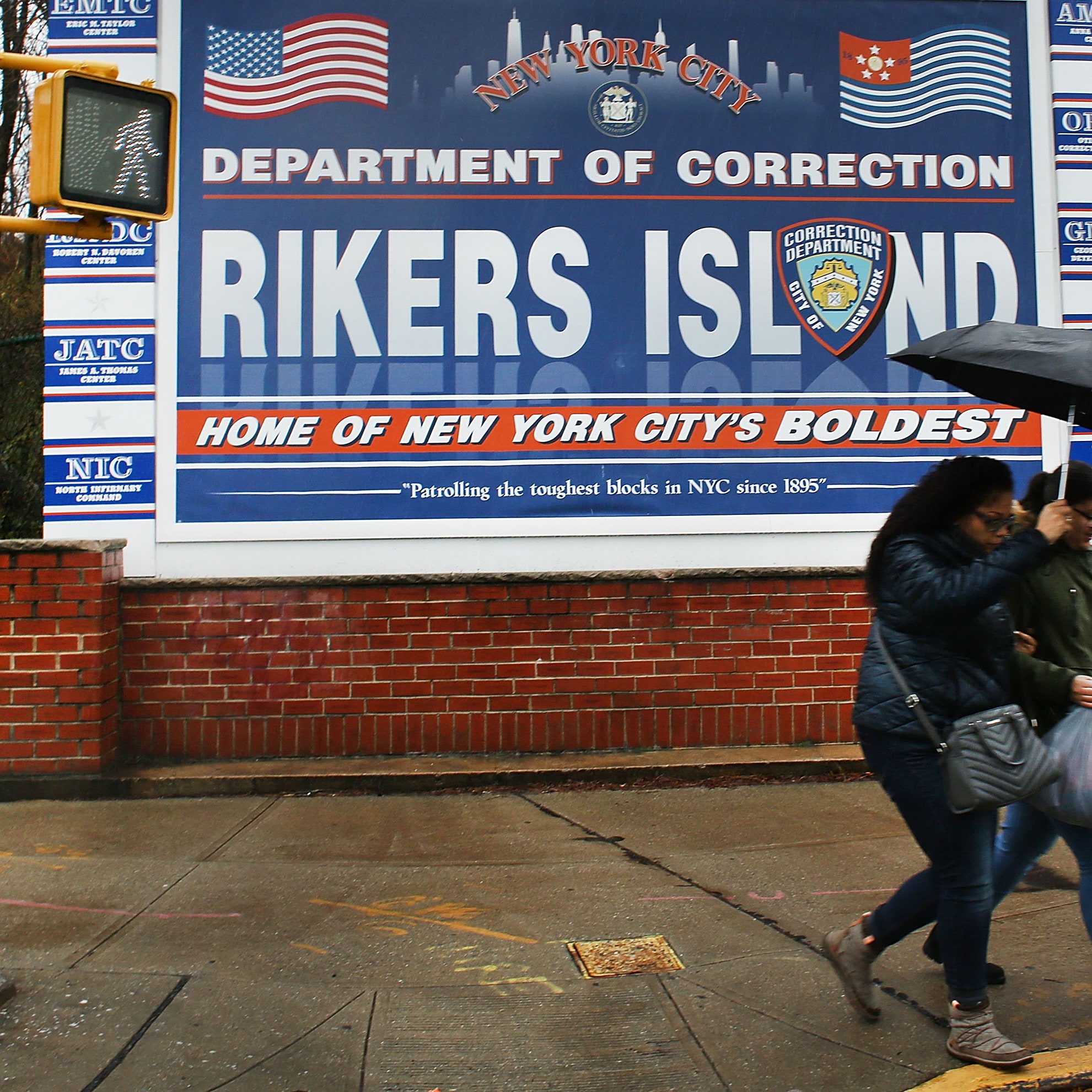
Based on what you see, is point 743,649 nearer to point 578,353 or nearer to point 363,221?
point 578,353

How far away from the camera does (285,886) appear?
4.78 metres

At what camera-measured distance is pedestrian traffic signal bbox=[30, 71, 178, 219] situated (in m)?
3.81

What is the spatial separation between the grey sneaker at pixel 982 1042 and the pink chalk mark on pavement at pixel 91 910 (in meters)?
2.75

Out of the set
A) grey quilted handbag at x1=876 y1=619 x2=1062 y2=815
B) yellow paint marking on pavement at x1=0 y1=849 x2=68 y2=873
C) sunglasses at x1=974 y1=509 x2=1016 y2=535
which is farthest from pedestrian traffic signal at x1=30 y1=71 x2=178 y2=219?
grey quilted handbag at x1=876 y1=619 x2=1062 y2=815

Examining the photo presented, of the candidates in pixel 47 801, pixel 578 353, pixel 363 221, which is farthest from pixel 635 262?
pixel 47 801

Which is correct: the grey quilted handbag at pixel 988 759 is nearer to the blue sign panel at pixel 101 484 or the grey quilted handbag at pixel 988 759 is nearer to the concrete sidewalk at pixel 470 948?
the concrete sidewalk at pixel 470 948

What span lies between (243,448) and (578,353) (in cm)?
222

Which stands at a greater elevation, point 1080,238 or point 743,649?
point 1080,238

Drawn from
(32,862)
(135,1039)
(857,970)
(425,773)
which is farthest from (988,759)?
(32,862)

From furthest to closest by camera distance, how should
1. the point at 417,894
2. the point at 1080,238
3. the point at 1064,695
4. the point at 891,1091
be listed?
the point at 1080,238
the point at 417,894
the point at 1064,695
the point at 891,1091

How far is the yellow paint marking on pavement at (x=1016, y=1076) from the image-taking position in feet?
9.98

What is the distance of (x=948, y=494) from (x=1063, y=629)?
653mm

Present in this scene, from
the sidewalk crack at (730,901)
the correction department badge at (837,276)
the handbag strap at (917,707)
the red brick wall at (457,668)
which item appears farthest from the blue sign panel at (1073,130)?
the handbag strap at (917,707)

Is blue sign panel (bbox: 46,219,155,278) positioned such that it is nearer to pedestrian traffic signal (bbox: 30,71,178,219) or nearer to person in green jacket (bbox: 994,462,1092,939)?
pedestrian traffic signal (bbox: 30,71,178,219)
